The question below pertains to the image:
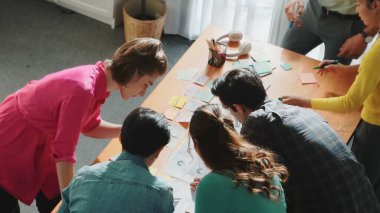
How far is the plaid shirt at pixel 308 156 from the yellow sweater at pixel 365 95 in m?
0.33

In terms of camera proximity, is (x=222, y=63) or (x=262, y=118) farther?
(x=222, y=63)

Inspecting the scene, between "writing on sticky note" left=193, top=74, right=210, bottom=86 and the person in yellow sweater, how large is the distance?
410 millimetres

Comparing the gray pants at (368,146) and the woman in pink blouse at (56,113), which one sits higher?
the woman in pink blouse at (56,113)

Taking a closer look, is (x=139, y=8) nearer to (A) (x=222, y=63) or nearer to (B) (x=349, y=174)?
(A) (x=222, y=63)

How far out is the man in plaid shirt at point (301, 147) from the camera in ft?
5.56

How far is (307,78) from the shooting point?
243 cm

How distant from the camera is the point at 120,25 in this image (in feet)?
13.1

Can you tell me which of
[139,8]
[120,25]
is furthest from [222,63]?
[120,25]

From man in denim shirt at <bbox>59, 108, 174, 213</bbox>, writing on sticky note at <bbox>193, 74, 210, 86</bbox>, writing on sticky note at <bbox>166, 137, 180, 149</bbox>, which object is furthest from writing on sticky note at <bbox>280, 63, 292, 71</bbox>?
man in denim shirt at <bbox>59, 108, 174, 213</bbox>

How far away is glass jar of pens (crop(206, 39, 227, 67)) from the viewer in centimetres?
240

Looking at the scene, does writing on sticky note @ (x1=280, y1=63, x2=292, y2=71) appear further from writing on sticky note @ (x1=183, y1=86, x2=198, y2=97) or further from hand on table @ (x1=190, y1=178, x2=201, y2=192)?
hand on table @ (x1=190, y1=178, x2=201, y2=192)

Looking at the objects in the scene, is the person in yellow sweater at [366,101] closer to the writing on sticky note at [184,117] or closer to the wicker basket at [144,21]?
the writing on sticky note at [184,117]

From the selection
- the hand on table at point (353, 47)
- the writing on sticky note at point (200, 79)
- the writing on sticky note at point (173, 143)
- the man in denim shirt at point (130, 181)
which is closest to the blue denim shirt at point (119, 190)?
the man in denim shirt at point (130, 181)

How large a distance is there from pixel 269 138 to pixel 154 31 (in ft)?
6.77
